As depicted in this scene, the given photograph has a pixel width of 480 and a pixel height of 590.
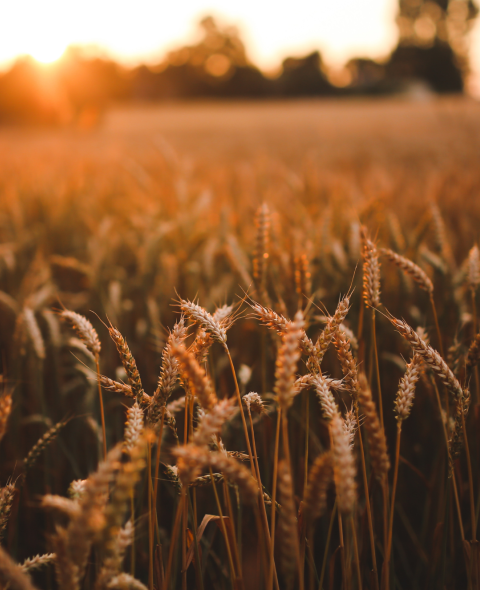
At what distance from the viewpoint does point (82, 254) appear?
6.99ft

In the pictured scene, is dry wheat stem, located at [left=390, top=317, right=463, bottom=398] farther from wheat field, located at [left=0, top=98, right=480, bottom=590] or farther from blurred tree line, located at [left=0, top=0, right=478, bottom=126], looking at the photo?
blurred tree line, located at [left=0, top=0, right=478, bottom=126]

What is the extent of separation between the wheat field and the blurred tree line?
50.8ft

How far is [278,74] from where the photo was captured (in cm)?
3250

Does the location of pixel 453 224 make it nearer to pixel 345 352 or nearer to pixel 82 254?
Answer: pixel 345 352

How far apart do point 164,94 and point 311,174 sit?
31.5 m

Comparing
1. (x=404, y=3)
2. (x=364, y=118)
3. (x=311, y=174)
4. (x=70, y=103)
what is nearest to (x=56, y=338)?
(x=311, y=174)

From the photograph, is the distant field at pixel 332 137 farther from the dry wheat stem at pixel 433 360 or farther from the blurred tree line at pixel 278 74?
the blurred tree line at pixel 278 74

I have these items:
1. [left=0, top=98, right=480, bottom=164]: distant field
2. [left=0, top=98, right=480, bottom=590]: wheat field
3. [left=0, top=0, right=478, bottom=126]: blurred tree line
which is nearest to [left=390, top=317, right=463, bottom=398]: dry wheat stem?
[left=0, top=98, right=480, bottom=590]: wheat field

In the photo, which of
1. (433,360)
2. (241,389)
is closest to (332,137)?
(241,389)

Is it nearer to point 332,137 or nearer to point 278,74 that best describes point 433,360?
point 332,137

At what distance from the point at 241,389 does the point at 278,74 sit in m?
36.6

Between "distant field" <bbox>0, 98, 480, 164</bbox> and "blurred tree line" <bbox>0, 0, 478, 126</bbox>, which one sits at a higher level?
"blurred tree line" <bbox>0, 0, 478, 126</bbox>

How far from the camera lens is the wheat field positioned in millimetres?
442

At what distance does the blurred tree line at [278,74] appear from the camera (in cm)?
1530
